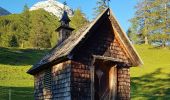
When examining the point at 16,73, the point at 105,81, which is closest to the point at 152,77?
the point at 16,73

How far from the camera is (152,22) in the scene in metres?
92.2

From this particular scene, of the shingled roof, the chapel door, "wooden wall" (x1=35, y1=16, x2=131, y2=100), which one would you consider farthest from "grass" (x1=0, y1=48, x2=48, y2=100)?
the chapel door

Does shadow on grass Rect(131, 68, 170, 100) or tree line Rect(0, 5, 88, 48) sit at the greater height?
tree line Rect(0, 5, 88, 48)

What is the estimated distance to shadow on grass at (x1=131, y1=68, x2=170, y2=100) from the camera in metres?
43.5

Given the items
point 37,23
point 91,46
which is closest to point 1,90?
point 91,46

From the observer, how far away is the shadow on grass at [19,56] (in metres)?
70.2

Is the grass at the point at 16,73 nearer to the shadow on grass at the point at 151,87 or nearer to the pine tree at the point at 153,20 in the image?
the shadow on grass at the point at 151,87

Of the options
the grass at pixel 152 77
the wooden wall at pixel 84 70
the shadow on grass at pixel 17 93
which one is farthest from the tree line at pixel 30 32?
the wooden wall at pixel 84 70

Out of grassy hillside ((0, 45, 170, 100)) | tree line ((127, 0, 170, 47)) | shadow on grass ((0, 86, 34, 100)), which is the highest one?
tree line ((127, 0, 170, 47))

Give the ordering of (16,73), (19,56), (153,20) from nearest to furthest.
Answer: (16,73)
(19,56)
(153,20)

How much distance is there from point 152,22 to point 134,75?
34440mm

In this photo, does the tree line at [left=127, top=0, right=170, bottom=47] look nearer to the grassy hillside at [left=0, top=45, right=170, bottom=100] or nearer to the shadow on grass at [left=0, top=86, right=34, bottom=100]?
the grassy hillside at [left=0, top=45, right=170, bottom=100]

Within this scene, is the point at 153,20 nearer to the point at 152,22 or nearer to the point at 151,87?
the point at 152,22

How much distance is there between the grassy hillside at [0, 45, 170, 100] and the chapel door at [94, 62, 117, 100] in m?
18.2
